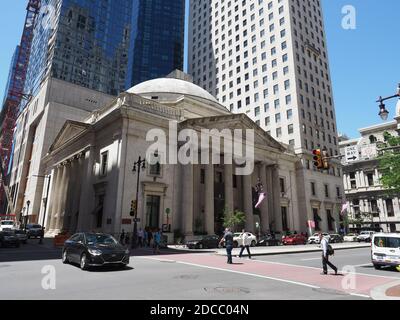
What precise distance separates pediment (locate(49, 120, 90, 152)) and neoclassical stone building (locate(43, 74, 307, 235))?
197 mm

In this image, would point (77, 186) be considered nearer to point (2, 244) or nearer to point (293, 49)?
point (2, 244)

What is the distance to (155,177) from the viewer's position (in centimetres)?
3434

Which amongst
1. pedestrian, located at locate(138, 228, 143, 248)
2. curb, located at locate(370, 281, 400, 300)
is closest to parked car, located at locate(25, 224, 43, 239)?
pedestrian, located at locate(138, 228, 143, 248)

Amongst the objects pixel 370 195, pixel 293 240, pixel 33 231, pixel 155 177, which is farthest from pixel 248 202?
→ pixel 370 195

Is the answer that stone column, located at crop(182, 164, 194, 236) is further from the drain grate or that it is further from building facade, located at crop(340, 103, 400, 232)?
building facade, located at crop(340, 103, 400, 232)

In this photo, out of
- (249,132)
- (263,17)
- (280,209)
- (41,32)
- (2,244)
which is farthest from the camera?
(41,32)

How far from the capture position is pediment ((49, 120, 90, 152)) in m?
42.3

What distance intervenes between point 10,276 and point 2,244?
18325mm

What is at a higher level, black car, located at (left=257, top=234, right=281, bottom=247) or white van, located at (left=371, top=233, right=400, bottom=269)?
white van, located at (left=371, top=233, right=400, bottom=269)

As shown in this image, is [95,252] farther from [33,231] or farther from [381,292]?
[33,231]

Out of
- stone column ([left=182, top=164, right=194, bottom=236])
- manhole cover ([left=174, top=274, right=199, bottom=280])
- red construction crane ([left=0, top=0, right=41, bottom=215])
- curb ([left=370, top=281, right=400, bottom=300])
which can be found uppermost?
red construction crane ([left=0, top=0, right=41, bottom=215])

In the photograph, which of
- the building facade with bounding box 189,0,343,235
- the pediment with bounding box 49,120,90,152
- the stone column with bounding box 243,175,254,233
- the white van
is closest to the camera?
the white van
